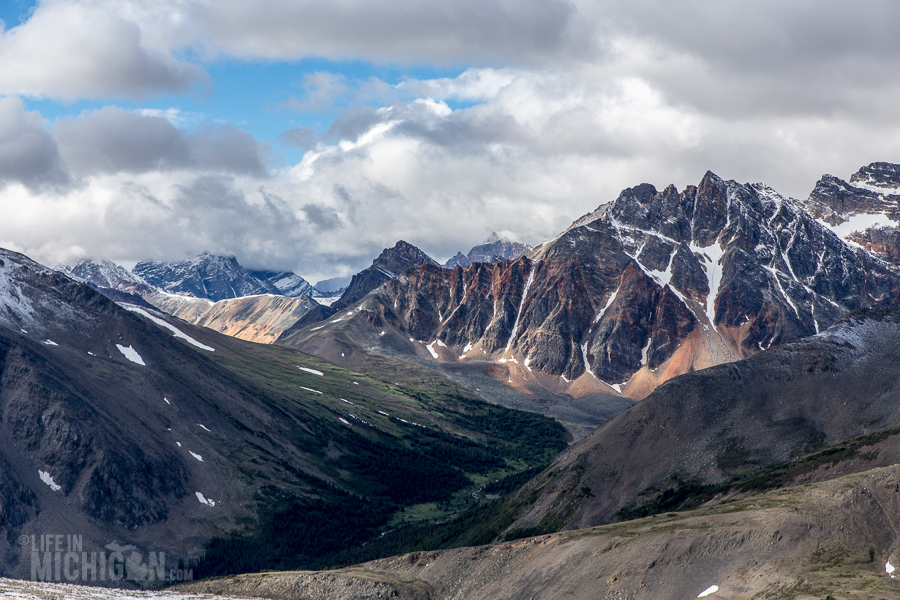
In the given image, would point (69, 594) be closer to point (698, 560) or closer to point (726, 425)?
point (698, 560)

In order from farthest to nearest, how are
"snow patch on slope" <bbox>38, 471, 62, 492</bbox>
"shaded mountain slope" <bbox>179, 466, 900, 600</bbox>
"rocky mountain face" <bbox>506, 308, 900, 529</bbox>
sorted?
"snow patch on slope" <bbox>38, 471, 62, 492</bbox> < "rocky mountain face" <bbox>506, 308, 900, 529</bbox> < "shaded mountain slope" <bbox>179, 466, 900, 600</bbox>

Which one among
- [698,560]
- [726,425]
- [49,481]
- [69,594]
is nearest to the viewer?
[698,560]

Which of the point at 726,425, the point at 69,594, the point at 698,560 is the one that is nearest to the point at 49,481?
the point at 69,594

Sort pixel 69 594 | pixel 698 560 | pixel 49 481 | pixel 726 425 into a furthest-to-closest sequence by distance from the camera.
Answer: pixel 726 425, pixel 49 481, pixel 69 594, pixel 698 560

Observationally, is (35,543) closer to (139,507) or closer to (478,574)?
(139,507)

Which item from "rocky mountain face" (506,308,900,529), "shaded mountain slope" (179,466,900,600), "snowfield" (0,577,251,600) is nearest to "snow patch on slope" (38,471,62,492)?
"snowfield" (0,577,251,600)

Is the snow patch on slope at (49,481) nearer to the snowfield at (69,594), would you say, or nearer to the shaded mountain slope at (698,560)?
the snowfield at (69,594)

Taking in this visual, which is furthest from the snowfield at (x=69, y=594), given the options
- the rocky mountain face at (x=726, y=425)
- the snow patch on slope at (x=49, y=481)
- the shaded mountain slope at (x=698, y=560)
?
the rocky mountain face at (x=726, y=425)

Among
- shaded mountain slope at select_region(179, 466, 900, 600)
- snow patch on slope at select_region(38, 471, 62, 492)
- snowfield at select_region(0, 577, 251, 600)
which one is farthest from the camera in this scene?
snow patch on slope at select_region(38, 471, 62, 492)

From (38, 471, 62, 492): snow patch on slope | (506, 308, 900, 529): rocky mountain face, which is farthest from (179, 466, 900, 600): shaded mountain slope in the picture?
(38, 471, 62, 492): snow patch on slope

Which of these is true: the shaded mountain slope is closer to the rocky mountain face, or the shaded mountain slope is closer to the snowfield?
the snowfield

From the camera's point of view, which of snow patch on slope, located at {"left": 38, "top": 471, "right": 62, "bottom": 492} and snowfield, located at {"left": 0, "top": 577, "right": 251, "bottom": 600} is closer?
snowfield, located at {"left": 0, "top": 577, "right": 251, "bottom": 600}

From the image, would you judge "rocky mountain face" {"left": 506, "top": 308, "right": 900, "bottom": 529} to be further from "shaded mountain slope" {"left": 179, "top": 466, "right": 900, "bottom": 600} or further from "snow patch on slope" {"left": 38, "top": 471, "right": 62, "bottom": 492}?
"snow patch on slope" {"left": 38, "top": 471, "right": 62, "bottom": 492}

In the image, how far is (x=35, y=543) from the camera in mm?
139625
